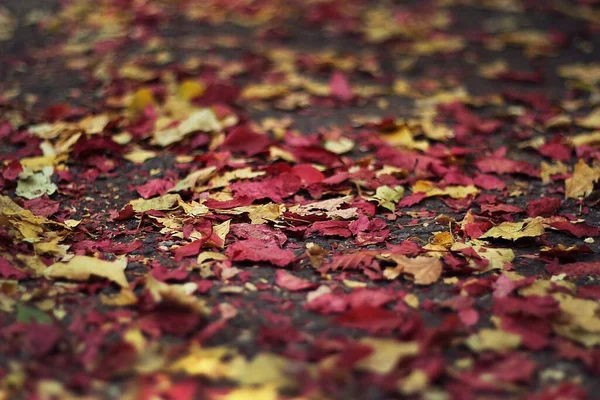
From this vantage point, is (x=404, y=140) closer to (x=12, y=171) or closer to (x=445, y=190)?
(x=445, y=190)

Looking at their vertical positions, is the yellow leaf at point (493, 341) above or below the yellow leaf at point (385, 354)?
below

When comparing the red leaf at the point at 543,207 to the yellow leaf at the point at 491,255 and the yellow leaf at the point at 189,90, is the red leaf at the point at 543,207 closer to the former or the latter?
the yellow leaf at the point at 491,255

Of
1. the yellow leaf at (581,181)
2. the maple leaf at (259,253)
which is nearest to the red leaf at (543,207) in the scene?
the yellow leaf at (581,181)

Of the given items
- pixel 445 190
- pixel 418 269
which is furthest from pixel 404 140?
pixel 418 269

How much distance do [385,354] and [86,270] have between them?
798 mm

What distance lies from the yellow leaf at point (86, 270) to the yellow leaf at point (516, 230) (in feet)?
3.45

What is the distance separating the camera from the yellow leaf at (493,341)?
A: 149cm

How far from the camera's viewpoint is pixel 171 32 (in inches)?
161

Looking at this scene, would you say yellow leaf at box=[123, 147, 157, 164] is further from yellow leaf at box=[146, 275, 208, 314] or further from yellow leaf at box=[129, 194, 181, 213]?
yellow leaf at box=[146, 275, 208, 314]

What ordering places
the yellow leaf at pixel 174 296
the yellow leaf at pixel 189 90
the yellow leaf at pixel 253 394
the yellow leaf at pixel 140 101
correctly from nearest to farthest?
the yellow leaf at pixel 253 394, the yellow leaf at pixel 174 296, the yellow leaf at pixel 140 101, the yellow leaf at pixel 189 90

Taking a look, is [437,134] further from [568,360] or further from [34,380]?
[34,380]

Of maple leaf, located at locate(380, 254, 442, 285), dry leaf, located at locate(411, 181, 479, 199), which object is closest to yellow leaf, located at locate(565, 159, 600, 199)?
dry leaf, located at locate(411, 181, 479, 199)

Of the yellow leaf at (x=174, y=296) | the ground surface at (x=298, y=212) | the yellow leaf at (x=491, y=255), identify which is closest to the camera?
the ground surface at (x=298, y=212)

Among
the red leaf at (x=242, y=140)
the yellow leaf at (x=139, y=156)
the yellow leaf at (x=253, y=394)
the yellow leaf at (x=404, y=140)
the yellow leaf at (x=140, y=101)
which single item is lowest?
the yellow leaf at (x=253, y=394)
